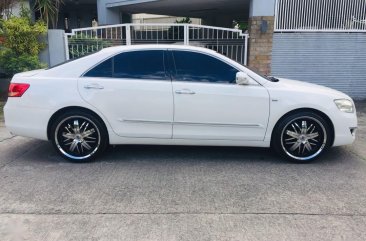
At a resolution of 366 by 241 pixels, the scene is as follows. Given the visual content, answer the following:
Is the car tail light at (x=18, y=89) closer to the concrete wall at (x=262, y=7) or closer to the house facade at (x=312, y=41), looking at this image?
the house facade at (x=312, y=41)

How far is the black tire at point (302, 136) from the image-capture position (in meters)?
4.74

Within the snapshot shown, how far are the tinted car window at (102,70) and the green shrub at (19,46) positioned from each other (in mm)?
4535

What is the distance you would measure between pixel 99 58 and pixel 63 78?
55 centimetres

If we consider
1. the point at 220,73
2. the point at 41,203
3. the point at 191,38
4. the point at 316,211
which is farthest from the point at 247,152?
the point at 191,38

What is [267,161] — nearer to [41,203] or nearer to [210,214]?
[210,214]

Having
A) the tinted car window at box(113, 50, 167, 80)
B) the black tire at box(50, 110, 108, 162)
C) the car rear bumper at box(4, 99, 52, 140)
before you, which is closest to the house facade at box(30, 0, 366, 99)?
the tinted car window at box(113, 50, 167, 80)

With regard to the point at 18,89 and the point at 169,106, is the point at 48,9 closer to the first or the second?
the point at 18,89

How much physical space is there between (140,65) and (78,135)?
49.7 inches

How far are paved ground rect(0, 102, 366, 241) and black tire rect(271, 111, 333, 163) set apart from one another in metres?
0.17

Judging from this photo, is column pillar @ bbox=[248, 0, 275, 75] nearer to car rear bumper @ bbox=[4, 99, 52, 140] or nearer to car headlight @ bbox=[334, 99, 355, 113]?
car headlight @ bbox=[334, 99, 355, 113]

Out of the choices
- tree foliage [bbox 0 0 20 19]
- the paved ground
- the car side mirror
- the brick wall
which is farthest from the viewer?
tree foliage [bbox 0 0 20 19]

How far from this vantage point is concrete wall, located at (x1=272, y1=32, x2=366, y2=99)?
911 centimetres

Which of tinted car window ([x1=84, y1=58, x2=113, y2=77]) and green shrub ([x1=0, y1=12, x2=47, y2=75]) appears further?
green shrub ([x1=0, y1=12, x2=47, y2=75])

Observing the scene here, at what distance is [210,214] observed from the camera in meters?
3.42
